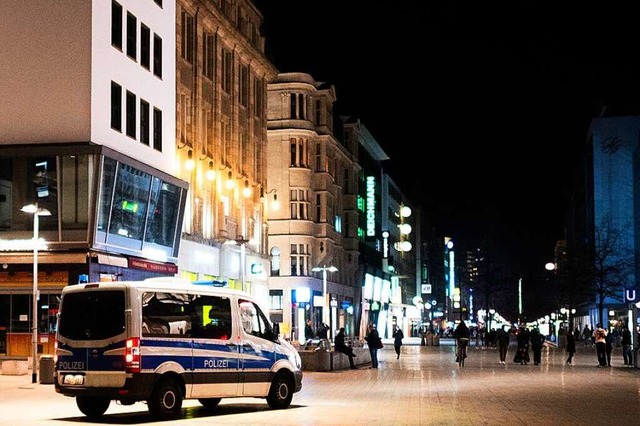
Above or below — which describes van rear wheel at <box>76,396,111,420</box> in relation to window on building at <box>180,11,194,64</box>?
below

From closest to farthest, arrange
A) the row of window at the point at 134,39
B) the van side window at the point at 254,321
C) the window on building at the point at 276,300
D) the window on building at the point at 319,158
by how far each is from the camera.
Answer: the van side window at the point at 254,321, the row of window at the point at 134,39, the window on building at the point at 276,300, the window on building at the point at 319,158

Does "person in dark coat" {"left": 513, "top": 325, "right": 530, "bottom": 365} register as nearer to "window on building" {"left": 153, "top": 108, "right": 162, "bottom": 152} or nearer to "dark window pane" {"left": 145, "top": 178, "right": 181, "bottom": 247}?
"dark window pane" {"left": 145, "top": 178, "right": 181, "bottom": 247}

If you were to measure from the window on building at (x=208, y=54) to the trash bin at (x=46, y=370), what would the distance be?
25.1m

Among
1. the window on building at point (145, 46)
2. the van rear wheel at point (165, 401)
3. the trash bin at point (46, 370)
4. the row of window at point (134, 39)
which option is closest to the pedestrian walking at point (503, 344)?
the row of window at point (134, 39)

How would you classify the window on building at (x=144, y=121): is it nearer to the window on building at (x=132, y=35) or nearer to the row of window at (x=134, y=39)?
the row of window at (x=134, y=39)

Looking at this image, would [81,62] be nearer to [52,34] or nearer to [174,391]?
[52,34]


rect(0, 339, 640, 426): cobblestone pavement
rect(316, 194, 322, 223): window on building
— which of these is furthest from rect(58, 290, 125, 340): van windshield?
rect(316, 194, 322, 223): window on building

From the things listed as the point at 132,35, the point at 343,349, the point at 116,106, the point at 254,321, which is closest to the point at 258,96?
the point at 132,35

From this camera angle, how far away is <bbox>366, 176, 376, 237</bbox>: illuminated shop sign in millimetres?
99375

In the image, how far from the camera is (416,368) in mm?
41469

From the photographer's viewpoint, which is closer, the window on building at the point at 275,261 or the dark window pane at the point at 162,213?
the dark window pane at the point at 162,213

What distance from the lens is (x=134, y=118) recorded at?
140ft

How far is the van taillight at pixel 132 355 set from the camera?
60.5ft

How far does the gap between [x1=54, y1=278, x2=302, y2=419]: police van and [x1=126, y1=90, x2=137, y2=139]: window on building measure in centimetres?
2224
